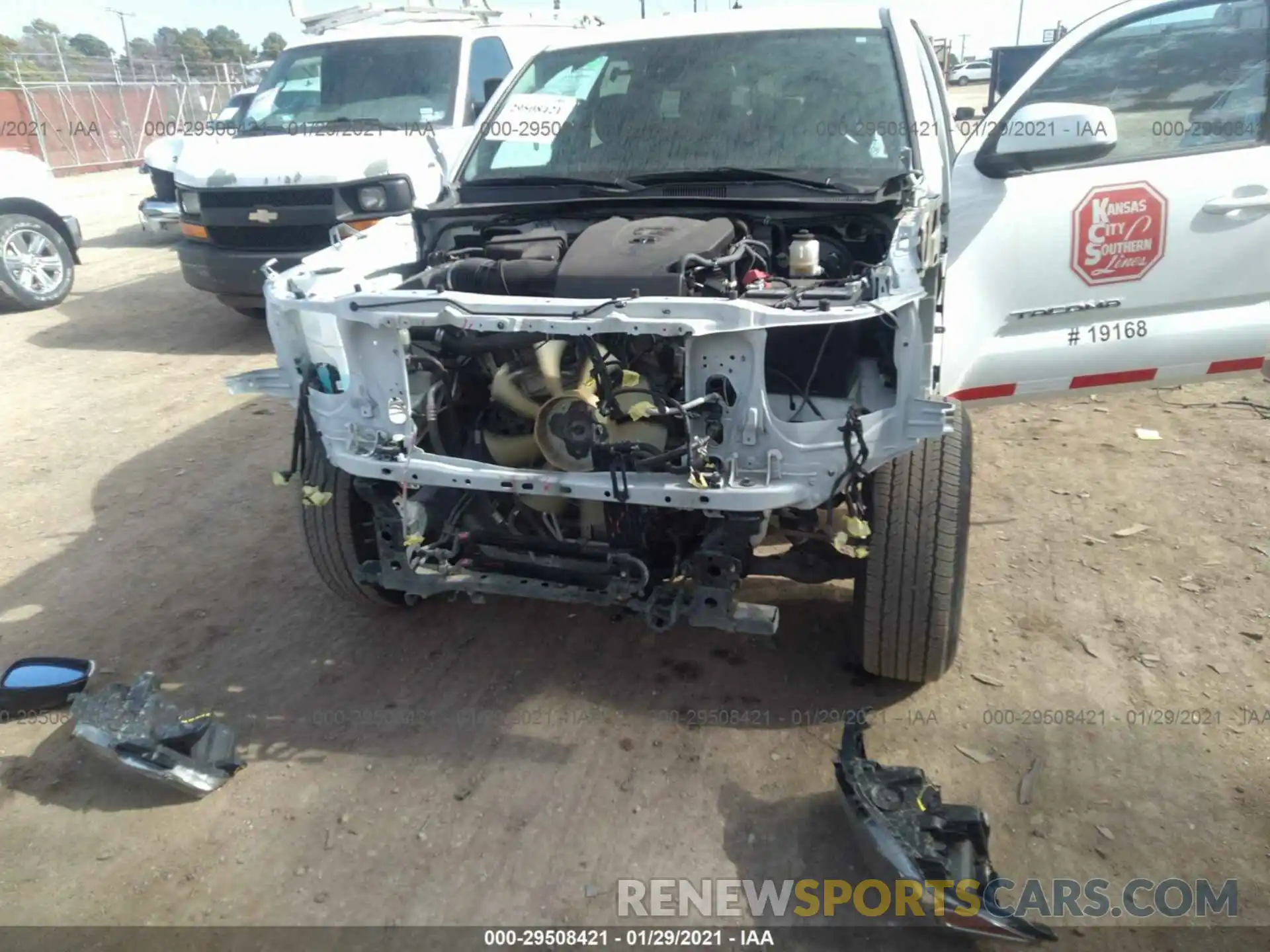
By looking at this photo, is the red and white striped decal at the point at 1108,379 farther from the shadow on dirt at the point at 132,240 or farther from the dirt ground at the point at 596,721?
the shadow on dirt at the point at 132,240

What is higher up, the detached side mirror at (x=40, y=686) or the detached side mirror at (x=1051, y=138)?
the detached side mirror at (x=1051, y=138)

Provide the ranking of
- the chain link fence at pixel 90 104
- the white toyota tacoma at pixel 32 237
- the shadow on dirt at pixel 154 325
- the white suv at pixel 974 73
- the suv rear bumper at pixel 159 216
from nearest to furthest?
the shadow on dirt at pixel 154 325 < the white toyota tacoma at pixel 32 237 < the suv rear bumper at pixel 159 216 < the chain link fence at pixel 90 104 < the white suv at pixel 974 73

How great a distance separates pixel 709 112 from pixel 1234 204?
1.93 meters

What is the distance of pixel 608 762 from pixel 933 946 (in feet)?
3.36

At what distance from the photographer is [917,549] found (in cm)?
269

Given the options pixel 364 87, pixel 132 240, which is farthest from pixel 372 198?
pixel 132 240

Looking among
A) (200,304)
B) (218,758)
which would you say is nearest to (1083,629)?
(218,758)

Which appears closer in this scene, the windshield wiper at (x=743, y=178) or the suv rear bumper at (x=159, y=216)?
the windshield wiper at (x=743, y=178)

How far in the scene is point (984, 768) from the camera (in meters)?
2.71

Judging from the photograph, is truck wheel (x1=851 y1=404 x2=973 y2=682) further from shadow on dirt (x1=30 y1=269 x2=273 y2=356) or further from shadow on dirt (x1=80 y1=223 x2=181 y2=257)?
shadow on dirt (x1=80 y1=223 x2=181 y2=257)

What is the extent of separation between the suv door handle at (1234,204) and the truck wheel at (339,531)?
318 centimetres

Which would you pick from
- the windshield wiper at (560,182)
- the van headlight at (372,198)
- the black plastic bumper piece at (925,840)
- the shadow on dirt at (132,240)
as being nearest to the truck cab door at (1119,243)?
the windshield wiper at (560,182)

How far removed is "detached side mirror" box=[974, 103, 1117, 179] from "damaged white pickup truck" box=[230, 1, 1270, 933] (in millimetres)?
12

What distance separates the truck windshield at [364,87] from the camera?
689 centimetres
